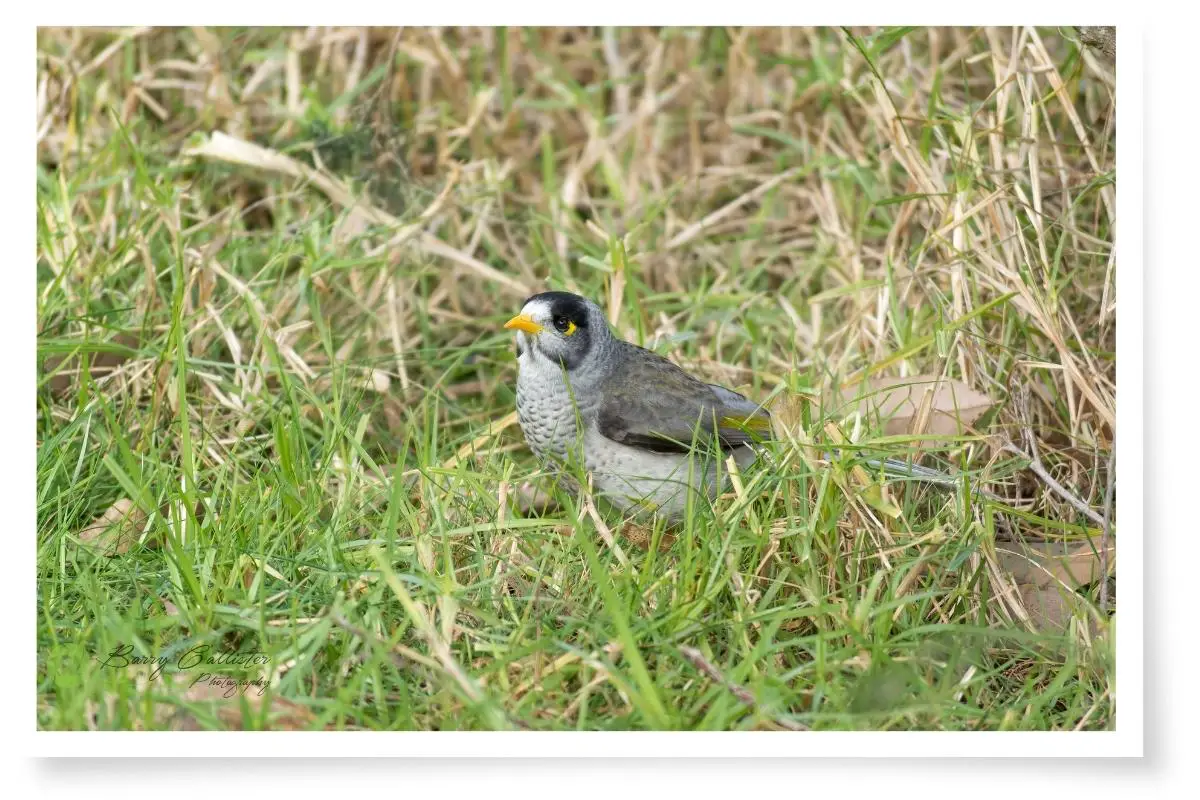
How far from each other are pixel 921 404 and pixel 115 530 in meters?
2.40

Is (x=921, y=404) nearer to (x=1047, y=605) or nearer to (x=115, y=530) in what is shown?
(x=1047, y=605)

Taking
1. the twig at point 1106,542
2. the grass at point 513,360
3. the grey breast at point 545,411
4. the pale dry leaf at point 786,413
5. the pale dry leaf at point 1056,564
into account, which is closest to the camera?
the grass at point 513,360

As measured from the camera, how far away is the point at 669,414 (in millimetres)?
A: 3781

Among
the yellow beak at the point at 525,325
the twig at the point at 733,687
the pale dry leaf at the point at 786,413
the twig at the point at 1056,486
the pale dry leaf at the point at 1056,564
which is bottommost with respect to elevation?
the twig at the point at 733,687

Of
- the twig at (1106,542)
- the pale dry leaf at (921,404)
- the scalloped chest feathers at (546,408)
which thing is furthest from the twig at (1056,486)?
the scalloped chest feathers at (546,408)

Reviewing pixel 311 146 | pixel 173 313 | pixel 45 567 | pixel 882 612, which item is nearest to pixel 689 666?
pixel 882 612

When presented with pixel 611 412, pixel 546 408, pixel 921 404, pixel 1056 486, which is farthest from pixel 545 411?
pixel 1056 486

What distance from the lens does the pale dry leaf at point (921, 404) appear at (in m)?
3.74

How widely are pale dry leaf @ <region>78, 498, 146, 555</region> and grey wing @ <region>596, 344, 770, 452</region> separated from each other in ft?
4.55

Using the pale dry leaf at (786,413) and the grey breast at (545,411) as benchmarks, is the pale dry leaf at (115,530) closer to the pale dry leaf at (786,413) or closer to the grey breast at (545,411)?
the grey breast at (545,411)

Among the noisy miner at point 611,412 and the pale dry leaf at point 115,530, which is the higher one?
the noisy miner at point 611,412

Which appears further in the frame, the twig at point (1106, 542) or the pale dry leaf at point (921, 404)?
the pale dry leaf at point (921, 404)

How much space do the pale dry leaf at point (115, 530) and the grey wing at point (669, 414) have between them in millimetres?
1388
